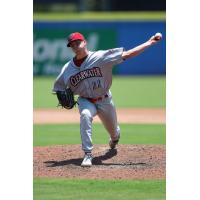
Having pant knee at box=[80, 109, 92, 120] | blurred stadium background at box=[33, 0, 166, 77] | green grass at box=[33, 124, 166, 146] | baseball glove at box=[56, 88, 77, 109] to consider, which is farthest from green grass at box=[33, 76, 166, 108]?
pant knee at box=[80, 109, 92, 120]

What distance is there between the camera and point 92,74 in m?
7.66

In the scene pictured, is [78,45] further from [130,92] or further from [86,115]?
[130,92]

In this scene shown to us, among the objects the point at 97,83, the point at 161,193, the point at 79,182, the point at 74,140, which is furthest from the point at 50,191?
the point at 74,140

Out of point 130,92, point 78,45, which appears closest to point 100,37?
point 130,92

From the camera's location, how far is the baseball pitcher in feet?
24.6

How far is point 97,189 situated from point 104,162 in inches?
58.3

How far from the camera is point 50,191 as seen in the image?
631 cm

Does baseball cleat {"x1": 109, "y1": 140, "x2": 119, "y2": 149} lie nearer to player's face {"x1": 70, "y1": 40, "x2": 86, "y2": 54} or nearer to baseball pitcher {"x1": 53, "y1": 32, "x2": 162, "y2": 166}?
baseball pitcher {"x1": 53, "y1": 32, "x2": 162, "y2": 166}

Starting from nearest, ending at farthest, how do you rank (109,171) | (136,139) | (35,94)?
1. (109,171)
2. (136,139)
3. (35,94)

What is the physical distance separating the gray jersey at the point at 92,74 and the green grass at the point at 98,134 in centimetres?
201

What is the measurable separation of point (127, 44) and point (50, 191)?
17.1 meters

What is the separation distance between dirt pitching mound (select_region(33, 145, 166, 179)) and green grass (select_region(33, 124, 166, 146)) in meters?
0.80

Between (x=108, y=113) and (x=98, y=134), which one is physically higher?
(x=108, y=113)
